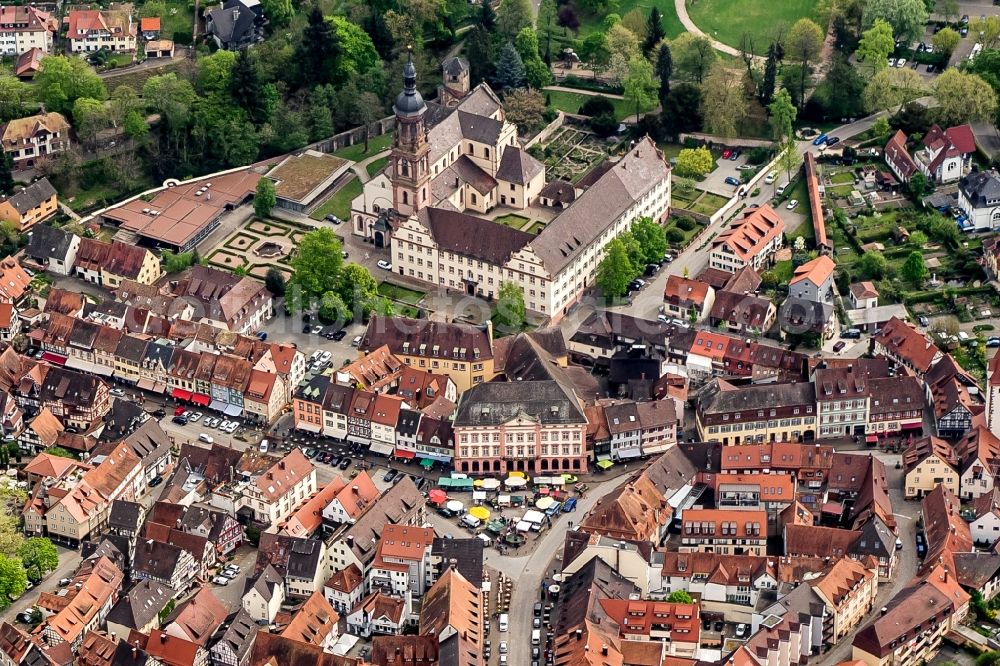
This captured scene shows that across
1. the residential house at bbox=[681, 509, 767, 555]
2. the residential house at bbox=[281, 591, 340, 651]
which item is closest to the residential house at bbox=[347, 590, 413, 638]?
the residential house at bbox=[281, 591, 340, 651]

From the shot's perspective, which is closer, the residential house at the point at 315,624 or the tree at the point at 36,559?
the residential house at the point at 315,624

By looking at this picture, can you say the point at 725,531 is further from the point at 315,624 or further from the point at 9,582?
the point at 9,582

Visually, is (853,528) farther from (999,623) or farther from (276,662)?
(276,662)

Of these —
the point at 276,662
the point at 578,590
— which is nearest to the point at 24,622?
the point at 276,662

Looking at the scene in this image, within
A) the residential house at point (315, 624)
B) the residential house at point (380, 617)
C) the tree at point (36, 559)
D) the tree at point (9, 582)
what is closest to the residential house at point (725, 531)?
the residential house at point (380, 617)

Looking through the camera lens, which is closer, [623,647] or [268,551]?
[623,647]

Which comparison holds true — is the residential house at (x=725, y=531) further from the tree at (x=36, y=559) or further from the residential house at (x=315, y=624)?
the tree at (x=36, y=559)

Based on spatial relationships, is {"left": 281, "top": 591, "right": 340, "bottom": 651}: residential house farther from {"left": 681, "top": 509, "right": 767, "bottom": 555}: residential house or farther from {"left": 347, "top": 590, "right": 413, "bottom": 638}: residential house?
{"left": 681, "top": 509, "right": 767, "bottom": 555}: residential house

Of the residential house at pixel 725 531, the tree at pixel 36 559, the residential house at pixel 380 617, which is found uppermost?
the residential house at pixel 725 531
